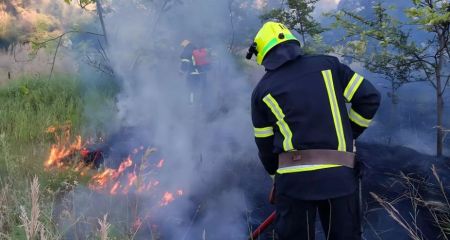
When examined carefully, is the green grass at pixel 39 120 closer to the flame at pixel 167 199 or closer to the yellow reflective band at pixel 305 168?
the flame at pixel 167 199

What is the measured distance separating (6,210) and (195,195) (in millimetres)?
2582

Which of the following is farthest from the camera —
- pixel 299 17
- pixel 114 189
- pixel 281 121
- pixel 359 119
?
pixel 299 17

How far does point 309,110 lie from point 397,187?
303 cm

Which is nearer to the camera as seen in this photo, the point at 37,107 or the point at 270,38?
the point at 270,38

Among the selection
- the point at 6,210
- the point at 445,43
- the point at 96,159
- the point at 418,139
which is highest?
the point at 445,43

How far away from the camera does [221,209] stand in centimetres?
505

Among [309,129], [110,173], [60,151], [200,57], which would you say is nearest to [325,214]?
[309,129]

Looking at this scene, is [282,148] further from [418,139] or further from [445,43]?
[418,139]

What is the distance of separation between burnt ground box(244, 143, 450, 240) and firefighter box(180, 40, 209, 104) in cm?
437

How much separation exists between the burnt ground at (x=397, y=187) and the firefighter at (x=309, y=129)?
74 centimetres

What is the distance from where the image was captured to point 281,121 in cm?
302

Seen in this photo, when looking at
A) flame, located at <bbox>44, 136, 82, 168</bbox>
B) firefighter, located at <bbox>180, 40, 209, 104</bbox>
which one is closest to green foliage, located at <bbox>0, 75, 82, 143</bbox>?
flame, located at <bbox>44, 136, 82, 168</bbox>

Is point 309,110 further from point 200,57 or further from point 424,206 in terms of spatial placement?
point 200,57

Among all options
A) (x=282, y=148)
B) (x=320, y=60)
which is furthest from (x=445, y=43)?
(x=282, y=148)
